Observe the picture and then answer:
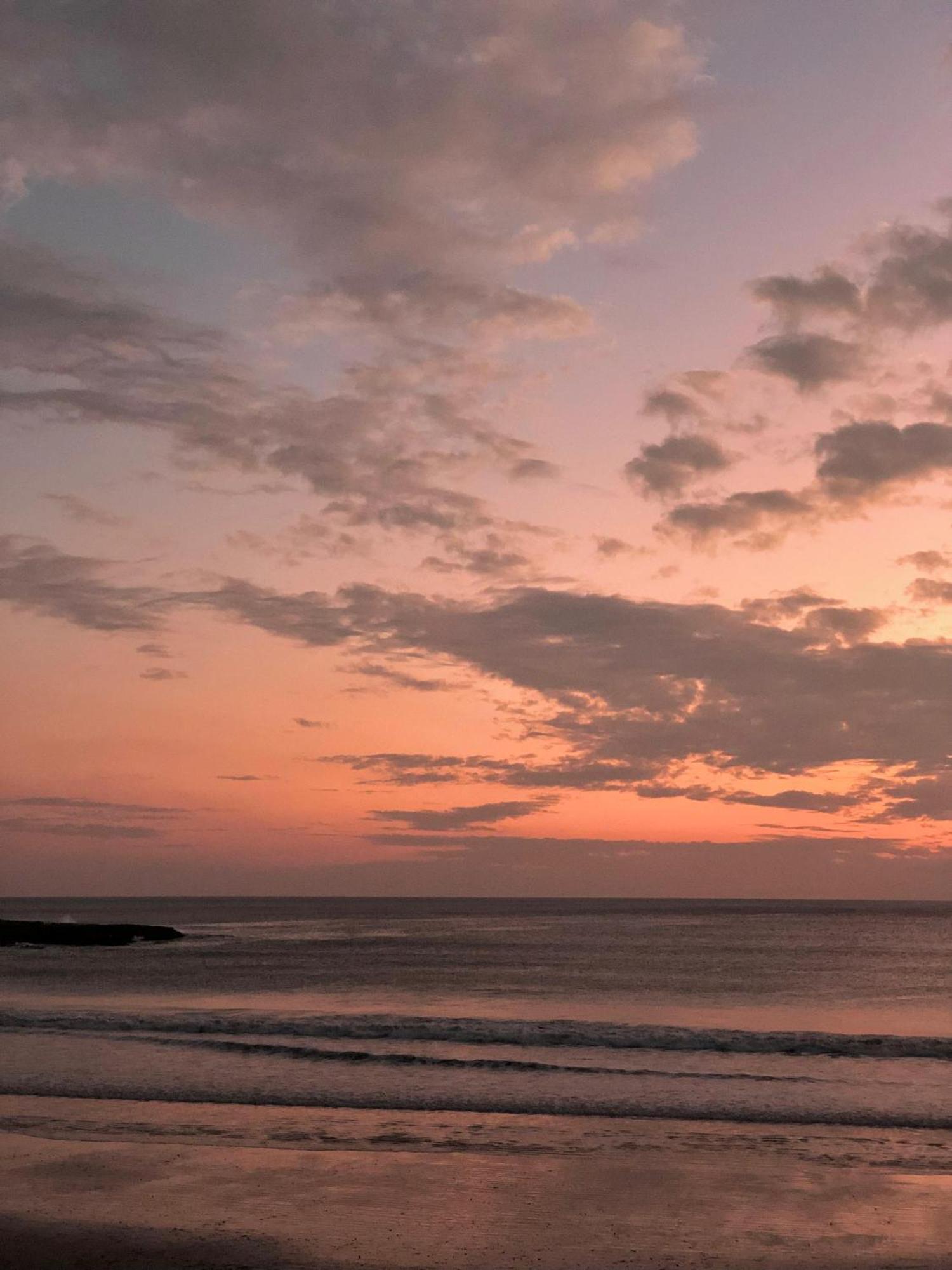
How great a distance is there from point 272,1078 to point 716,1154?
38.0 ft

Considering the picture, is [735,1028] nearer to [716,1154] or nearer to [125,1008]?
[716,1154]

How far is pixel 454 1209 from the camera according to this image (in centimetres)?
1562

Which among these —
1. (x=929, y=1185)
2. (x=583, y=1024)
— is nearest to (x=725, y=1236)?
(x=929, y=1185)

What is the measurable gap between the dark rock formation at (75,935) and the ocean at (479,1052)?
20718 mm

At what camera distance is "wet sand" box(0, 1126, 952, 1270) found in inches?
541

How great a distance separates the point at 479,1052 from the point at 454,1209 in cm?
1571

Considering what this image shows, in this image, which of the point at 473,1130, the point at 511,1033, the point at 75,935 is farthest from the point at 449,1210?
the point at 75,935

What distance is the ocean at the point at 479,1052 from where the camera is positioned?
2120cm

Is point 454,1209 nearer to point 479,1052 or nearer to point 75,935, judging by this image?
point 479,1052

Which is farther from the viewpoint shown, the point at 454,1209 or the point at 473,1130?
the point at 473,1130

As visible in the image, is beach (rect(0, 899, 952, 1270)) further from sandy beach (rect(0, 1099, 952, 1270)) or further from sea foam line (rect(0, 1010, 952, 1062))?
sea foam line (rect(0, 1010, 952, 1062))

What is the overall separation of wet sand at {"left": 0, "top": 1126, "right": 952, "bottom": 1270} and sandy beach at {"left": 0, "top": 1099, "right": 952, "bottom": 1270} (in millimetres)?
36

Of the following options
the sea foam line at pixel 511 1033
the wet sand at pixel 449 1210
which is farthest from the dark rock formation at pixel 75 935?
the wet sand at pixel 449 1210

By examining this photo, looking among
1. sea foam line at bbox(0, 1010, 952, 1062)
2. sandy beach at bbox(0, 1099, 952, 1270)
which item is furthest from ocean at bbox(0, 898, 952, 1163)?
sandy beach at bbox(0, 1099, 952, 1270)
